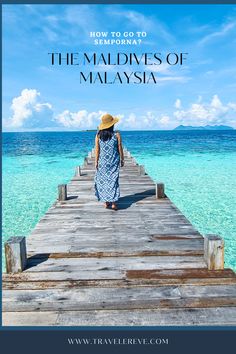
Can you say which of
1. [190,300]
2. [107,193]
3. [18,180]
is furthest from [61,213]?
[18,180]

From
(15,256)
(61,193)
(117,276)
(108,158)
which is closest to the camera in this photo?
(117,276)

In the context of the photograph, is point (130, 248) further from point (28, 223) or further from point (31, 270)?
point (28, 223)

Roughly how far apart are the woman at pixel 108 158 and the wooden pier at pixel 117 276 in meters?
0.81

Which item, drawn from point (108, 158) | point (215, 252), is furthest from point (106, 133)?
point (215, 252)

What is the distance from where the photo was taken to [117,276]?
409cm

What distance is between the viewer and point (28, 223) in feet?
39.0

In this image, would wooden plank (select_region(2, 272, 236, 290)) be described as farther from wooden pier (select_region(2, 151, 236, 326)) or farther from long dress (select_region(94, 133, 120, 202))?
long dress (select_region(94, 133, 120, 202))

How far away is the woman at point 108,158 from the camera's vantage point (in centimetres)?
664

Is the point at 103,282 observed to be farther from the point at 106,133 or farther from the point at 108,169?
the point at 106,133

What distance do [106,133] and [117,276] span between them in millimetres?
3305

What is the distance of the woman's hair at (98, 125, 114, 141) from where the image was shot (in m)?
6.65

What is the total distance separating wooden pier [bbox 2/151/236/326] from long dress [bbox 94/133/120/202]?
0.79 meters

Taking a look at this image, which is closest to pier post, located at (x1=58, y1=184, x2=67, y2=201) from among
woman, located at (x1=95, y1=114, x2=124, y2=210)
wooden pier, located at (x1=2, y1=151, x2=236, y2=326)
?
woman, located at (x1=95, y1=114, x2=124, y2=210)
